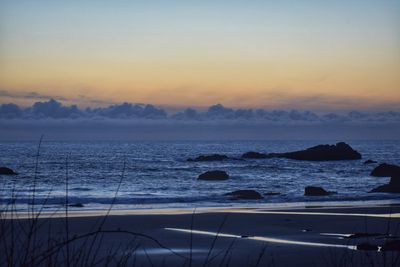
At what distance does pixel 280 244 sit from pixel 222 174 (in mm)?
37895

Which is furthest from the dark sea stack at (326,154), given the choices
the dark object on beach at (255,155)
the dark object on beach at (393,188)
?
the dark object on beach at (393,188)

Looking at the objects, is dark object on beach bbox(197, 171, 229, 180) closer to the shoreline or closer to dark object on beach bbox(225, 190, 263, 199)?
dark object on beach bbox(225, 190, 263, 199)

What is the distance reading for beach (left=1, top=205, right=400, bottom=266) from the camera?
1451cm

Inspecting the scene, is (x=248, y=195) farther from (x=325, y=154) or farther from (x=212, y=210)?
(x=325, y=154)

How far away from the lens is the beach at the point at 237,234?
1451 centimetres

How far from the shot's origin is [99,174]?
197ft

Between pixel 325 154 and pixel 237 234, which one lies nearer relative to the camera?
pixel 237 234

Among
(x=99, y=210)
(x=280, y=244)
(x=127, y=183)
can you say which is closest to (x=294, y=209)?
(x=99, y=210)

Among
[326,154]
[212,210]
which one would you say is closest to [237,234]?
[212,210]

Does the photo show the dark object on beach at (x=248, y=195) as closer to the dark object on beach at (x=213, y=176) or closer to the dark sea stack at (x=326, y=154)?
the dark object on beach at (x=213, y=176)

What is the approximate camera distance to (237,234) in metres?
19.8

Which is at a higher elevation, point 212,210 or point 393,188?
point 212,210

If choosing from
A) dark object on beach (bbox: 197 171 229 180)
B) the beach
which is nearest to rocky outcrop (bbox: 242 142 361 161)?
dark object on beach (bbox: 197 171 229 180)

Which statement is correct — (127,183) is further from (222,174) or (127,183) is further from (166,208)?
(166,208)
